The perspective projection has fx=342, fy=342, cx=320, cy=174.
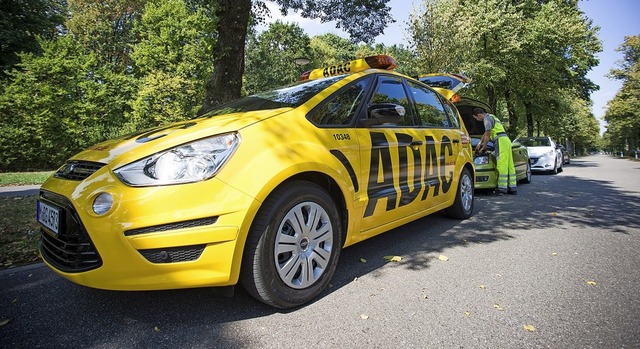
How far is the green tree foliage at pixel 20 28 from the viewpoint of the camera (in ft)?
A: 50.0

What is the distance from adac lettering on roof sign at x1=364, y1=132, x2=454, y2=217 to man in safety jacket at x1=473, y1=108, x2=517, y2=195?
352cm

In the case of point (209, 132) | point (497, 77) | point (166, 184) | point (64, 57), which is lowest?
point (166, 184)

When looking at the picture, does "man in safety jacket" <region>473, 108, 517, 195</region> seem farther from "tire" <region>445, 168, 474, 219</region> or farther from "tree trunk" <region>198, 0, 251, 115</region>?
"tree trunk" <region>198, 0, 251, 115</region>

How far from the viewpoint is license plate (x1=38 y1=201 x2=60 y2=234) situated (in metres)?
2.04

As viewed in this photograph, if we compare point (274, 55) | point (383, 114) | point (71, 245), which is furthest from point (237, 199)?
point (274, 55)

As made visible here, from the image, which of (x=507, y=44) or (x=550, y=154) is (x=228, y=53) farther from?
(x=507, y=44)

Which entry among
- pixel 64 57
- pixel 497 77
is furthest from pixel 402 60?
pixel 64 57

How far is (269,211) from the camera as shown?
2074 millimetres

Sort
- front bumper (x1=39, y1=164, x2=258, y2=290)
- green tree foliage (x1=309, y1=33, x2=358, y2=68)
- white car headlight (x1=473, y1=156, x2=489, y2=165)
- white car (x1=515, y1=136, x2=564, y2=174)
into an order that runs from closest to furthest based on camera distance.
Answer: front bumper (x1=39, y1=164, x2=258, y2=290) → white car headlight (x1=473, y1=156, x2=489, y2=165) → white car (x1=515, y1=136, x2=564, y2=174) → green tree foliage (x1=309, y1=33, x2=358, y2=68)

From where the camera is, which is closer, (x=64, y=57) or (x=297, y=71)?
(x=64, y=57)

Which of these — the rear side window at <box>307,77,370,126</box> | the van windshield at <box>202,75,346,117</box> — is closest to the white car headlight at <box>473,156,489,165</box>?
the rear side window at <box>307,77,370,126</box>

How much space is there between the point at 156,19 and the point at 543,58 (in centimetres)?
2086

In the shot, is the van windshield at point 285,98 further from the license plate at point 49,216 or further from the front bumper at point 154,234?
the license plate at point 49,216

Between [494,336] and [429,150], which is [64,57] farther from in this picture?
[494,336]
